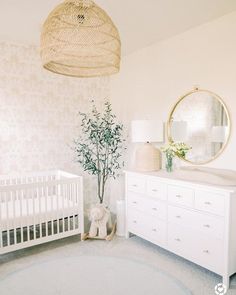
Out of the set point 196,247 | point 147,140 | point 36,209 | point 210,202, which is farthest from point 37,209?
point 210,202

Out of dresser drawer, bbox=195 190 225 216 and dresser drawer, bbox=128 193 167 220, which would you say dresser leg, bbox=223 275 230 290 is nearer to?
dresser drawer, bbox=195 190 225 216

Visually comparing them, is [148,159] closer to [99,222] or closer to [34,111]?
[99,222]

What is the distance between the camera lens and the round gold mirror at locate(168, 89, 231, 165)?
2736mm

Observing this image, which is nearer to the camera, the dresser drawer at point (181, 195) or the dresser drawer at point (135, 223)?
the dresser drawer at point (181, 195)

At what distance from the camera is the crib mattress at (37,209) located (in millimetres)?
2764

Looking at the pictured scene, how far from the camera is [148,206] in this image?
117 inches

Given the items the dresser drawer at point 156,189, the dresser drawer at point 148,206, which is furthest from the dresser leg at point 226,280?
the dresser drawer at point 156,189

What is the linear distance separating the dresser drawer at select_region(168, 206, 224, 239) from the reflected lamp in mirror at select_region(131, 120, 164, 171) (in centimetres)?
59

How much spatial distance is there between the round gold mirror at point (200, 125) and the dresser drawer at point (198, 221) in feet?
2.15

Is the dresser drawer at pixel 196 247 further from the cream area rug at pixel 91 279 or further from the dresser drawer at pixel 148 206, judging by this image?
the cream area rug at pixel 91 279

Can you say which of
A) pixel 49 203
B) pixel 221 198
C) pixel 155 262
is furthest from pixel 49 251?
pixel 221 198

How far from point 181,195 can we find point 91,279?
1155 mm

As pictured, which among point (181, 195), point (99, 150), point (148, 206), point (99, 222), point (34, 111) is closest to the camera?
point (181, 195)

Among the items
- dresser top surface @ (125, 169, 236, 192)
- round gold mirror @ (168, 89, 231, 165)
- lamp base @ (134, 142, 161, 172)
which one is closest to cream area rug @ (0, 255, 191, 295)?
dresser top surface @ (125, 169, 236, 192)
